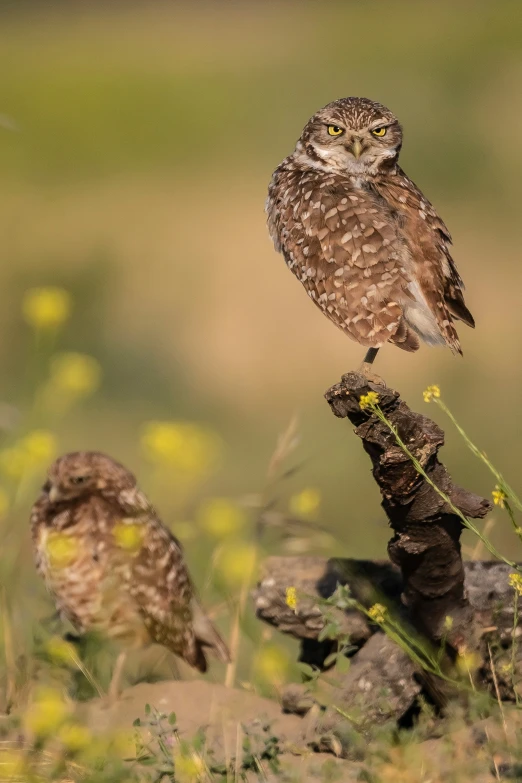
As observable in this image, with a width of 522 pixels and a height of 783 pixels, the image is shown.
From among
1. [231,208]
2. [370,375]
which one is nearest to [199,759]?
[370,375]

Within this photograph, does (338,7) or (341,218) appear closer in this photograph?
(341,218)

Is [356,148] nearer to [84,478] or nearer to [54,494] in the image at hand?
[84,478]

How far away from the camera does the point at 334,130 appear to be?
6.67 meters

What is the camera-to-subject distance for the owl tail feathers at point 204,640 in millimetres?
6812

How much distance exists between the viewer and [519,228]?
17406mm

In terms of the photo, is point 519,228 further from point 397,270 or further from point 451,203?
Answer: point 397,270

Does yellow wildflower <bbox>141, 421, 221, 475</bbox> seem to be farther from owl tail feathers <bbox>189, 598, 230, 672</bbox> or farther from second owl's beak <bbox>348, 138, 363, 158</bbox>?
second owl's beak <bbox>348, 138, 363, 158</bbox>

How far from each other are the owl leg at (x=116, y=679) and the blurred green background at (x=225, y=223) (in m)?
0.57

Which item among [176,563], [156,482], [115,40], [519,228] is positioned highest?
[115,40]

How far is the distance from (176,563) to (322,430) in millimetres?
6193

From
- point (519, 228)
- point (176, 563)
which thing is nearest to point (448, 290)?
point (176, 563)

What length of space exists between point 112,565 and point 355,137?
2.25 metres

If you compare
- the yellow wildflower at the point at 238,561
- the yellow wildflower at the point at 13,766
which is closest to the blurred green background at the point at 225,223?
the yellow wildflower at the point at 238,561

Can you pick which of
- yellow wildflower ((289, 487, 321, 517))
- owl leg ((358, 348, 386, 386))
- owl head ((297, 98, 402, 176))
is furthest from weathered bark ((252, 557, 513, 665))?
owl head ((297, 98, 402, 176))
